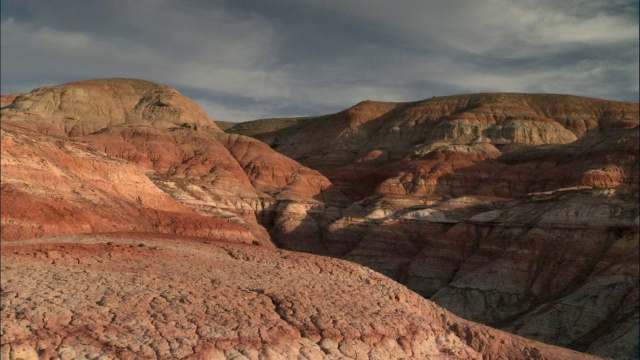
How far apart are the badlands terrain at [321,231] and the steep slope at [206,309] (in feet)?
0.19

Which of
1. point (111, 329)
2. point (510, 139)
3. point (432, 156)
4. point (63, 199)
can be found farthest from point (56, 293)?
point (510, 139)

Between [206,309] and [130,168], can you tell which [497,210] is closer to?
[130,168]

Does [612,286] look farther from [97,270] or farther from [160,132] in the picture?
[160,132]

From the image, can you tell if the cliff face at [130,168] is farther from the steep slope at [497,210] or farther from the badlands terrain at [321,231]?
the steep slope at [497,210]

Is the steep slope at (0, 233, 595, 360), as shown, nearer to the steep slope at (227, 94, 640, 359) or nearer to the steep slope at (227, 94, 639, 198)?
the steep slope at (227, 94, 640, 359)

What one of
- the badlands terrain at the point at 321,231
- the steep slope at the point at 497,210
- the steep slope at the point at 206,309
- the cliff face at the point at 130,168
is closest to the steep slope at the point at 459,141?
the steep slope at the point at 497,210

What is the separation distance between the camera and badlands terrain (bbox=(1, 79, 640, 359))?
44.5 feet

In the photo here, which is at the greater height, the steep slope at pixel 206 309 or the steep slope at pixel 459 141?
the steep slope at pixel 459 141

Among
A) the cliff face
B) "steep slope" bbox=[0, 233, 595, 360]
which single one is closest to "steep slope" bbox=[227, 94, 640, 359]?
the cliff face

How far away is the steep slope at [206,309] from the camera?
12.0 metres

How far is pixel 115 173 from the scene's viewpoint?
103ft

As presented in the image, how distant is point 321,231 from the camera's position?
2766 inches

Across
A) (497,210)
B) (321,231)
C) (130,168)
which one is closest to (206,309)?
(130,168)

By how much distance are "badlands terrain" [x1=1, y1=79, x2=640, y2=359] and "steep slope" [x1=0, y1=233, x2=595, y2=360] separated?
0.19 ft
